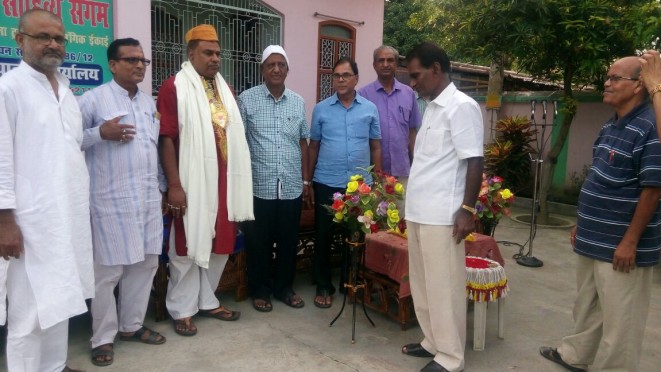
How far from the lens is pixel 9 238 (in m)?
2.52

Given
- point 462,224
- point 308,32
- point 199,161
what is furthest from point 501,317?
point 308,32

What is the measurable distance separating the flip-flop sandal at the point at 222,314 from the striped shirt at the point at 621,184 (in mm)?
2416

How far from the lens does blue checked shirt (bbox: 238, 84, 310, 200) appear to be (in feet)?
13.1

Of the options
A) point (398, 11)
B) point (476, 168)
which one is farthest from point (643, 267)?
point (398, 11)

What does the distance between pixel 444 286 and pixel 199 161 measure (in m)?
1.75

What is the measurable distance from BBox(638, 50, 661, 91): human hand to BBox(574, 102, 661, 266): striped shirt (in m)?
0.28

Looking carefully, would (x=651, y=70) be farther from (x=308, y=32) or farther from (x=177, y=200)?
(x=308, y=32)

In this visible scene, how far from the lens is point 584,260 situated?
124 inches

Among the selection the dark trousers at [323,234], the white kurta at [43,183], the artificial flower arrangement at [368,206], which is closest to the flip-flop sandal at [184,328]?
the white kurta at [43,183]

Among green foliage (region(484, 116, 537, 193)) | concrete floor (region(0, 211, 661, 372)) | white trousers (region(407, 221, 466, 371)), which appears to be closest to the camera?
white trousers (region(407, 221, 466, 371))

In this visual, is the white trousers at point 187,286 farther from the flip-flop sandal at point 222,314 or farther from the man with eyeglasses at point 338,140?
the man with eyeglasses at point 338,140

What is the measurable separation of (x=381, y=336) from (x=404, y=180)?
153 cm

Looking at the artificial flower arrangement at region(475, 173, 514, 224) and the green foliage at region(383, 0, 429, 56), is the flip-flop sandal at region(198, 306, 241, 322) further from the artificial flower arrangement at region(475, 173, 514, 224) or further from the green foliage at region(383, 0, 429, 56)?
the green foliage at region(383, 0, 429, 56)

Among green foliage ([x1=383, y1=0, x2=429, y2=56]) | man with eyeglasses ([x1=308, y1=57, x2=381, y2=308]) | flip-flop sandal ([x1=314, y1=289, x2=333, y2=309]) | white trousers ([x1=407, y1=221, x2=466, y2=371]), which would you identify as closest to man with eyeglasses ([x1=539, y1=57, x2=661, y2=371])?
white trousers ([x1=407, y1=221, x2=466, y2=371])
